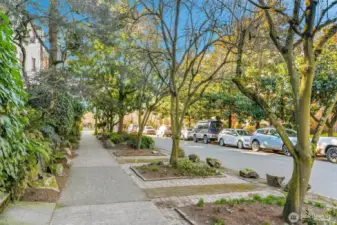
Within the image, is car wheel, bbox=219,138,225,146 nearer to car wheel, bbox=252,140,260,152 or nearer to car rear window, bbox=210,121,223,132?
car rear window, bbox=210,121,223,132

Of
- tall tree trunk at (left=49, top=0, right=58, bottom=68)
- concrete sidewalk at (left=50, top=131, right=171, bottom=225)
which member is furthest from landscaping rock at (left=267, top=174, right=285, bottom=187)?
tall tree trunk at (left=49, top=0, right=58, bottom=68)

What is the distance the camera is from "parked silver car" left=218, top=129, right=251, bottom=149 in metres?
18.0

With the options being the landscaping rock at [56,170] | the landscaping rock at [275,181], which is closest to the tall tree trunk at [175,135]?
the landscaping rock at [275,181]

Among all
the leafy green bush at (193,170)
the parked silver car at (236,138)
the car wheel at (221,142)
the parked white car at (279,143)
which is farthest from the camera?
the car wheel at (221,142)

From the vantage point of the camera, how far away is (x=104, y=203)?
17.2 feet

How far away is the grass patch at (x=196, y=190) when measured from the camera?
6.09 m

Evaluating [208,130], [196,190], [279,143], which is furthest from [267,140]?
[196,190]

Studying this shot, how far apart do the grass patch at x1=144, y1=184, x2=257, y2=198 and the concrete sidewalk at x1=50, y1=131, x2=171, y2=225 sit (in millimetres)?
371

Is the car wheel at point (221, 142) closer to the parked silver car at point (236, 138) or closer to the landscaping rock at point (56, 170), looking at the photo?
the parked silver car at point (236, 138)

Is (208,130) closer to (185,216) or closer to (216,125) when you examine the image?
(216,125)

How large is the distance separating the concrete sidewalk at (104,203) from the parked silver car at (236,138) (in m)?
12.1

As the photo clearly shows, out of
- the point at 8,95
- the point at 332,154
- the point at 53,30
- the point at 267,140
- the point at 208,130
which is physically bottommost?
the point at 332,154

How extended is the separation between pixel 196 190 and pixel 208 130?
665 inches

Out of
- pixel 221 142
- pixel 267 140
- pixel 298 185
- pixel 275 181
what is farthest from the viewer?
pixel 221 142
